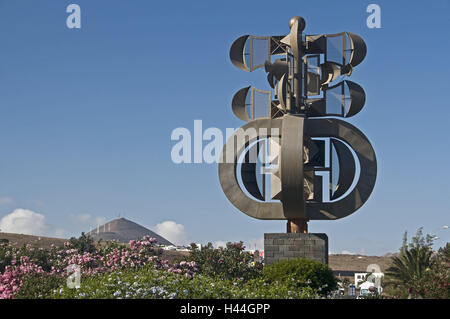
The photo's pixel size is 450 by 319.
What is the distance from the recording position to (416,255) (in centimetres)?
3459

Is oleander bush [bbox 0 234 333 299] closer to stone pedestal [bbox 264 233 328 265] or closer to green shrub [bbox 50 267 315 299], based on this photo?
green shrub [bbox 50 267 315 299]

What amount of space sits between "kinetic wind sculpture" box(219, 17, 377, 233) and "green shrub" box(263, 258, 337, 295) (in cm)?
402

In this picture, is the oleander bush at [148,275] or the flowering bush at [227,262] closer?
the oleander bush at [148,275]

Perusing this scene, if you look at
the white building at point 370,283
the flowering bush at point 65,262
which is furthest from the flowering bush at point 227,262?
the white building at point 370,283

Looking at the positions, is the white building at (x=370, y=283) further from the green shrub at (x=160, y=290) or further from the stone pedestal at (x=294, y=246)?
the green shrub at (x=160, y=290)

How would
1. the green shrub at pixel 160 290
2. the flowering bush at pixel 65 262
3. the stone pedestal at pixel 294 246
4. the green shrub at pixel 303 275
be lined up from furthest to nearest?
the stone pedestal at pixel 294 246 < the flowering bush at pixel 65 262 < the green shrub at pixel 303 275 < the green shrub at pixel 160 290

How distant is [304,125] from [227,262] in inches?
297

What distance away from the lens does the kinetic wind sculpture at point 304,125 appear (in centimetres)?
3167

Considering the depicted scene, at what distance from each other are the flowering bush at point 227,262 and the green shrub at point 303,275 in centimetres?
298

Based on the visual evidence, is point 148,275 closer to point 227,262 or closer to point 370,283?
point 227,262

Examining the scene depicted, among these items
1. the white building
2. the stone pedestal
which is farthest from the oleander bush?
the white building

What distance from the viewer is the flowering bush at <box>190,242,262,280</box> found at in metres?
30.5
